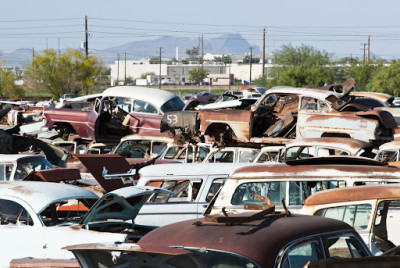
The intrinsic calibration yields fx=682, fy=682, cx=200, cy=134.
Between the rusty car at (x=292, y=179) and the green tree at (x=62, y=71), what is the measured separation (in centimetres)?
5970

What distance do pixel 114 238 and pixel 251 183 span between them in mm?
2190

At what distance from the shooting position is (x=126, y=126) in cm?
2170

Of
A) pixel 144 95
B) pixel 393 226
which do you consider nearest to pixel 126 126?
pixel 144 95

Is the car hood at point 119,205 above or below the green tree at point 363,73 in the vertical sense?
below

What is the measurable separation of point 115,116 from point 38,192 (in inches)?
530

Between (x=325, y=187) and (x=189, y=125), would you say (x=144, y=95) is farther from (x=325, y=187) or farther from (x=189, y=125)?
(x=325, y=187)

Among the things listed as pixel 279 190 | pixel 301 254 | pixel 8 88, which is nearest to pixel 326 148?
pixel 279 190

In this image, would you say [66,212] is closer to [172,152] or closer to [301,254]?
[172,152]

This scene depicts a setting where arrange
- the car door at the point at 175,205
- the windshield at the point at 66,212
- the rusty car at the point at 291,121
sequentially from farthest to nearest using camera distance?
the rusty car at the point at 291,121 → the car door at the point at 175,205 → the windshield at the point at 66,212

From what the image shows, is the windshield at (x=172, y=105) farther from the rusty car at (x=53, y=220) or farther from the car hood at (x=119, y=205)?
the car hood at (x=119, y=205)

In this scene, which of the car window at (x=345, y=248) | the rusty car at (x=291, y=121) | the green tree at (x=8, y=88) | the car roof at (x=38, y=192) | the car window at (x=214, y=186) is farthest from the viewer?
the green tree at (x=8, y=88)

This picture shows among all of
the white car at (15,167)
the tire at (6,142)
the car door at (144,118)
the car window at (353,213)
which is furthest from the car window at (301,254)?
the car door at (144,118)

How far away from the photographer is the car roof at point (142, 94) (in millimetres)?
22516

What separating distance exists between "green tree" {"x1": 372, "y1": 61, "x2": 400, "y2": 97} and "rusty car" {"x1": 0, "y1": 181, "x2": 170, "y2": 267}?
56.9m
